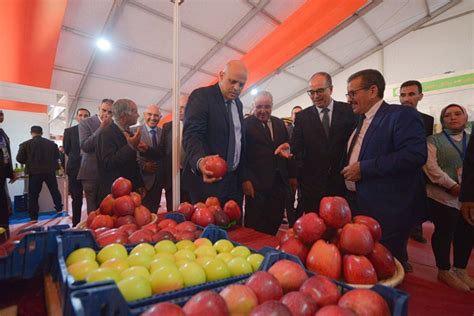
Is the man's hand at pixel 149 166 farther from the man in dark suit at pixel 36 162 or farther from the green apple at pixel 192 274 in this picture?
the man in dark suit at pixel 36 162

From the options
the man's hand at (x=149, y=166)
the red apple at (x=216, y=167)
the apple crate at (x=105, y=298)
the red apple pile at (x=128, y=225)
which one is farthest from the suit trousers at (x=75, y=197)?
the apple crate at (x=105, y=298)

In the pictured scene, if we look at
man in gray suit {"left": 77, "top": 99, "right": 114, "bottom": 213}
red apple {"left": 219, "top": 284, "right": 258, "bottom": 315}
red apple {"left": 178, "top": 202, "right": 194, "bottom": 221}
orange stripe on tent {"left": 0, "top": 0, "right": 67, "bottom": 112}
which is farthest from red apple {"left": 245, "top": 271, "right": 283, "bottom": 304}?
orange stripe on tent {"left": 0, "top": 0, "right": 67, "bottom": 112}

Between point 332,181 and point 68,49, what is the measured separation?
7326 millimetres

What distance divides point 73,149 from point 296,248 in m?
3.52

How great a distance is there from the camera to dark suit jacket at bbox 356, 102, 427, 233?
1380mm

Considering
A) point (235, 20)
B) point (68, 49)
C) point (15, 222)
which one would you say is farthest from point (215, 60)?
point (15, 222)

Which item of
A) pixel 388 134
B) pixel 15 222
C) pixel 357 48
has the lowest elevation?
pixel 15 222

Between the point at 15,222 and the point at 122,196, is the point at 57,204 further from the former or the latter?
the point at 122,196

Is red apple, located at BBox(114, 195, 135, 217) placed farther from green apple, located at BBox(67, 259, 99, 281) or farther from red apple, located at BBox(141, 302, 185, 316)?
red apple, located at BBox(141, 302, 185, 316)

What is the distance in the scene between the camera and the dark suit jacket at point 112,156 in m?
1.98

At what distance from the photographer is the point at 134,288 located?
1.95ft

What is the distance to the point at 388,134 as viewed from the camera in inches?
57.9

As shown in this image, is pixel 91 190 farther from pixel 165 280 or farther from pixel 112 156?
pixel 165 280

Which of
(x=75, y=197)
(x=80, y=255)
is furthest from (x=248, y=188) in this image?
(x=75, y=197)
